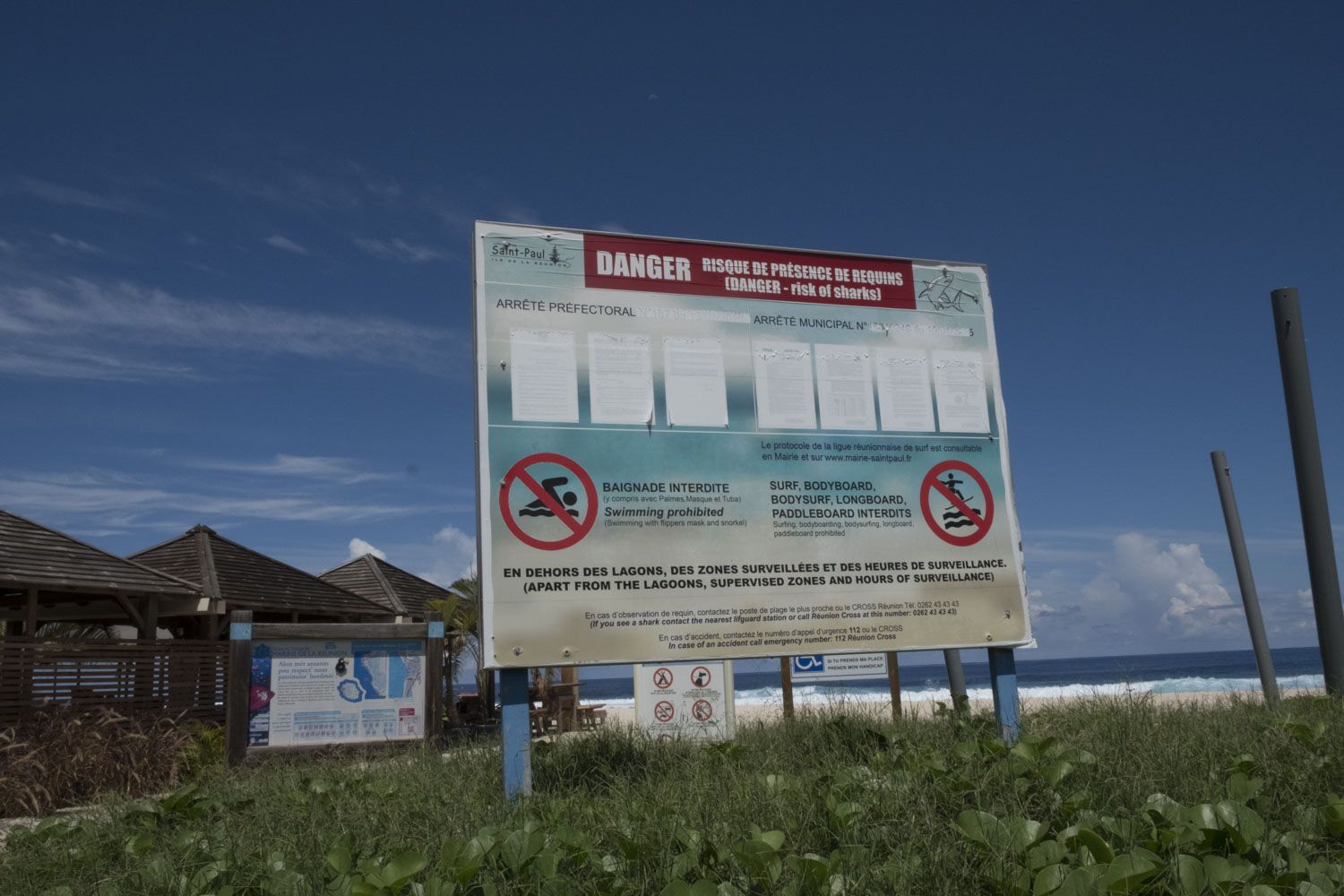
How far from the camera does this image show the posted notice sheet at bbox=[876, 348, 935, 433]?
21.4 feet

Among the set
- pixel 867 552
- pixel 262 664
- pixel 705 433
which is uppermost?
pixel 705 433

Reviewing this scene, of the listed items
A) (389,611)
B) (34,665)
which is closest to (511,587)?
(34,665)

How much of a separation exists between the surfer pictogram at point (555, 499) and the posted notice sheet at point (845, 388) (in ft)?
5.82

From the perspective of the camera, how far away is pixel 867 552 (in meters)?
6.18

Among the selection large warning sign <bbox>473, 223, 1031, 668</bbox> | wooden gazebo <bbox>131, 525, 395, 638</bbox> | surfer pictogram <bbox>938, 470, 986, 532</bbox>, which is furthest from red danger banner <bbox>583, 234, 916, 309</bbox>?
wooden gazebo <bbox>131, 525, 395, 638</bbox>

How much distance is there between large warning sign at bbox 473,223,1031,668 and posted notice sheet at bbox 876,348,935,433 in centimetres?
1

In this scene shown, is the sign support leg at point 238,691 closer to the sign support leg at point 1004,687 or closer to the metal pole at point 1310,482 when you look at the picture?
the sign support leg at point 1004,687

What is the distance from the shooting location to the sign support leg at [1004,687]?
6267 mm

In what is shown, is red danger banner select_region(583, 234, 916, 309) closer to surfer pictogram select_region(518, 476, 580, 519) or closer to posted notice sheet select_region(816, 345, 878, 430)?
posted notice sheet select_region(816, 345, 878, 430)

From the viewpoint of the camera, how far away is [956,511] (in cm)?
650

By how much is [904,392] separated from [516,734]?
3419 mm

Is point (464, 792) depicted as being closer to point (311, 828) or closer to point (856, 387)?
point (311, 828)

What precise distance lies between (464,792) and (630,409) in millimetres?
2375

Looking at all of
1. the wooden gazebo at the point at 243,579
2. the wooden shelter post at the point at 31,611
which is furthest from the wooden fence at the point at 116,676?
the wooden gazebo at the point at 243,579
